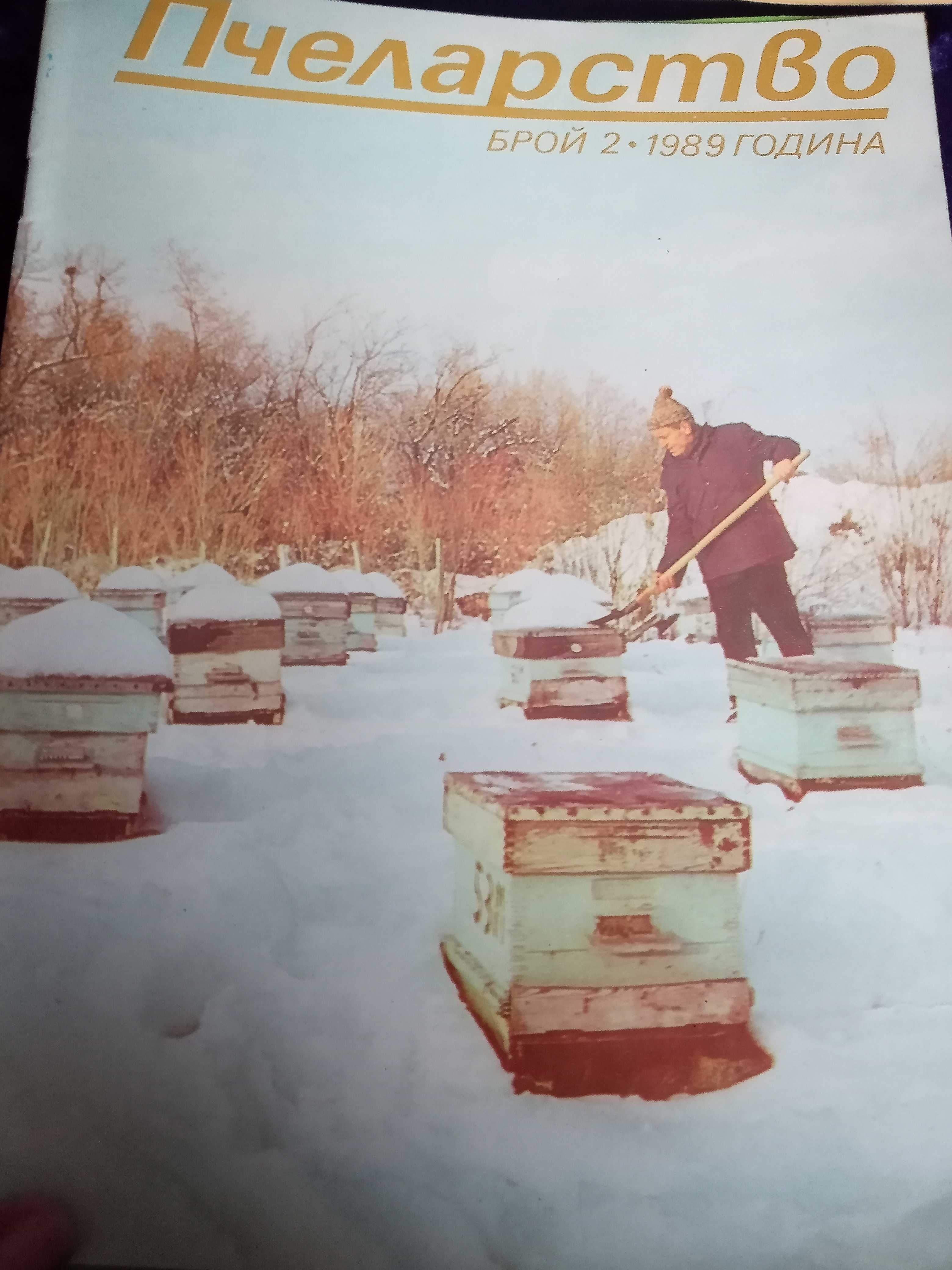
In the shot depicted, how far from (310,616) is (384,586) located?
12cm

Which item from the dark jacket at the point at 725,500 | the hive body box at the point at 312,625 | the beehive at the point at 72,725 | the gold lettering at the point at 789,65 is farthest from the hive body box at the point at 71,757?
the gold lettering at the point at 789,65

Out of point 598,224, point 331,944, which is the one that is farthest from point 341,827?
point 598,224

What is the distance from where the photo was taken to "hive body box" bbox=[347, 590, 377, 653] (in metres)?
1.24

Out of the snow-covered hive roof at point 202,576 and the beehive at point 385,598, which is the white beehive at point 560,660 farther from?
the snow-covered hive roof at point 202,576

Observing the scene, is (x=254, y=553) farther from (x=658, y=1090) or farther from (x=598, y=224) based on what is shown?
(x=658, y=1090)

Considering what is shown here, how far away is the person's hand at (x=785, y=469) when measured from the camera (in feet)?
4.35

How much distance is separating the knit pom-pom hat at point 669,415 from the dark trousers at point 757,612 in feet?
0.83

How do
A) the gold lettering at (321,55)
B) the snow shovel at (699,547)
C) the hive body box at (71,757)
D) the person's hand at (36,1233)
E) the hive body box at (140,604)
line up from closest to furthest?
the person's hand at (36,1233) < the hive body box at (71,757) < the hive body box at (140,604) < the snow shovel at (699,547) < the gold lettering at (321,55)

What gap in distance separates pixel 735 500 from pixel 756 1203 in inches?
36.6

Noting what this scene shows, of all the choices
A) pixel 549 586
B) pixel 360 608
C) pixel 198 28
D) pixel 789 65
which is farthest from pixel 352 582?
pixel 789 65

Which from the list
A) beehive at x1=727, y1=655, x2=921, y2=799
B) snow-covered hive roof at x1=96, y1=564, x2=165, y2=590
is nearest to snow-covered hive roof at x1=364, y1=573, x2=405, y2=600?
snow-covered hive roof at x1=96, y1=564, x2=165, y2=590

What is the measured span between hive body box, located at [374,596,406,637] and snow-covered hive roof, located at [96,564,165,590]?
318 mm

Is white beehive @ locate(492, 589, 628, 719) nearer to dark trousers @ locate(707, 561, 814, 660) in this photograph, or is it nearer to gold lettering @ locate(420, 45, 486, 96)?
dark trousers @ locate(707, 561, 814, 660)

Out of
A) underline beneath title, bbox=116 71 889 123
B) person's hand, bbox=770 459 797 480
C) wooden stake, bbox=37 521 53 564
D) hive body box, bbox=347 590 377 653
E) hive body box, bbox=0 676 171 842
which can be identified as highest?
underline beneath title, bbox=116 71 889 123
